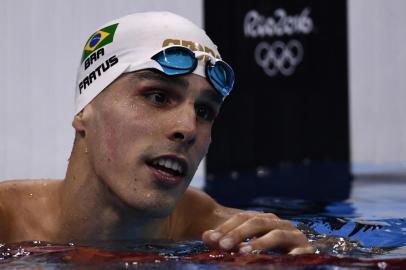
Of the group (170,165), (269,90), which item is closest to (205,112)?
(170,165)

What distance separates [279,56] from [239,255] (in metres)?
6.74

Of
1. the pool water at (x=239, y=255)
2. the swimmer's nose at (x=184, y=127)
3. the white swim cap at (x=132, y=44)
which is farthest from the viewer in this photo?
the white swim cap at (x=132, y=44)

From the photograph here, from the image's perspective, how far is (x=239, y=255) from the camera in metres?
2.55

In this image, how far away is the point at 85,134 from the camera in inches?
124

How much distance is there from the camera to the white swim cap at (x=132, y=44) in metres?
3.13

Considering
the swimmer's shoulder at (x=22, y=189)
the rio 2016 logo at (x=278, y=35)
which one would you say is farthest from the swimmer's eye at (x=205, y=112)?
the rio 2016 logo at (x=278, y=35)

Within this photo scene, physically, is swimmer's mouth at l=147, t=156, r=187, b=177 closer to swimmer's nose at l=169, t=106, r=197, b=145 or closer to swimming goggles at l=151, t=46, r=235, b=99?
swimmer's nose at l=169, t=106, r=197, b=145

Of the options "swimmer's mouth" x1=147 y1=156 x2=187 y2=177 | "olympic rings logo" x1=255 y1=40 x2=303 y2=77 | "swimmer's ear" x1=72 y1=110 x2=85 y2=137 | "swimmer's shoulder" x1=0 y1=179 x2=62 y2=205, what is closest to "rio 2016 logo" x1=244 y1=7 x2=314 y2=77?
"olympic rings logo" x1=255 y1=40 x2=303 y2=77

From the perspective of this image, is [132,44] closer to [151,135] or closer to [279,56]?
[151,135]

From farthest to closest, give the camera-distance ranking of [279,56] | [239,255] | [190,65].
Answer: [279,56] → [190,65] → [239,255]

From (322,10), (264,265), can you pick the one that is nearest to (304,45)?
(322,10)

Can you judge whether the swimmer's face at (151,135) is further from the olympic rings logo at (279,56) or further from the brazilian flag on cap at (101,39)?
the olympic rings logo at (279,56)

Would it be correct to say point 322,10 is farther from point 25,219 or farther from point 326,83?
point 25,219

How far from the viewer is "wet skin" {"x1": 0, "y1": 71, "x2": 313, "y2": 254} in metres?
2.88
